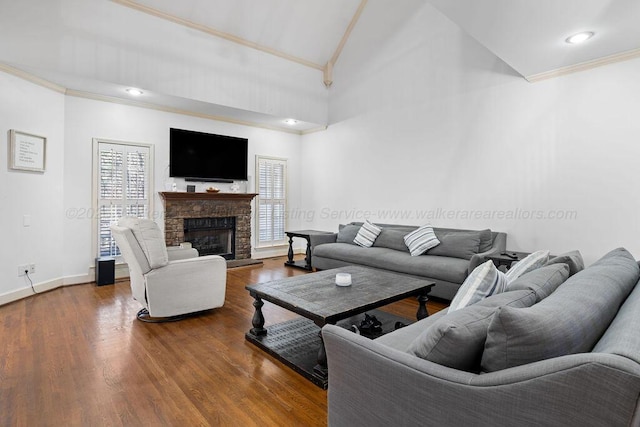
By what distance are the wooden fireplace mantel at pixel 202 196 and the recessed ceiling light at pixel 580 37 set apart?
504 centimetres

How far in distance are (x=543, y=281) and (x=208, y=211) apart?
→ 5346mm

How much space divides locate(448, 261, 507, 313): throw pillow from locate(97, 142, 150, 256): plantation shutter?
16.0 ft

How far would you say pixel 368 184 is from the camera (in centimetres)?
634

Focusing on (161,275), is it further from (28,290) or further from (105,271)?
(28,290)

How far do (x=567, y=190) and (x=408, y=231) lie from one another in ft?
6.84

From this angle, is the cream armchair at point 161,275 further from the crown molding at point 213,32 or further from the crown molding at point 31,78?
the crown molding at point 213,32

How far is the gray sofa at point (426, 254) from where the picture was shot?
4.05m

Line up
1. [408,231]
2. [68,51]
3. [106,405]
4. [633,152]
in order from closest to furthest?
[106,405]
[633,152]
[68,51]
[408,231]

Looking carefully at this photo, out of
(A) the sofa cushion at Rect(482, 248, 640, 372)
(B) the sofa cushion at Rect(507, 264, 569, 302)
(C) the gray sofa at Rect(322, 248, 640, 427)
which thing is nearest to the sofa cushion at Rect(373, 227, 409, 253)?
(B) the sofa cushion at Rect(507, 264, 569, 302)

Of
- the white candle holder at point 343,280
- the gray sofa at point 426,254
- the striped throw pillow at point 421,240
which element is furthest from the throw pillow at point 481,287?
the striped throw pillow at point 421,240

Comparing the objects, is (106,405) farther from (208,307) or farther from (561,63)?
(561,63)

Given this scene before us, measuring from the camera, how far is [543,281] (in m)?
1.69

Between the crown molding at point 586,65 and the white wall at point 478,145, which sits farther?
the white wall at point 478,145

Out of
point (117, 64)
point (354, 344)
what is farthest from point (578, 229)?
point (117, 64)
